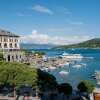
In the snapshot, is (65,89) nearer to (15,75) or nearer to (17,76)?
(17,76)

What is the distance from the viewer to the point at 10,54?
98625 mm

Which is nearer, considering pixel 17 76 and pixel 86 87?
pixel 17 76

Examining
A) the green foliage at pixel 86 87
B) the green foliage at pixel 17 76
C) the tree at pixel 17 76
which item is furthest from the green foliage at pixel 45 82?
the green foliage at pixel 86 87

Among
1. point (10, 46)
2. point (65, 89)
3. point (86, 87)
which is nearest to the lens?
point (65, 89)

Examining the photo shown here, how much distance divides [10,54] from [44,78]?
156 feet

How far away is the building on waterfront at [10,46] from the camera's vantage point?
324 ft

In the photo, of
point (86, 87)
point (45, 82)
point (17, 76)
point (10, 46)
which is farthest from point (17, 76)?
point (10, 46)

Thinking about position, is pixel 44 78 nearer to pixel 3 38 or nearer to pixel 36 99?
pixel 36 99

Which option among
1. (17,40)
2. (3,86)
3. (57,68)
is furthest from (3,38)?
(57,68)

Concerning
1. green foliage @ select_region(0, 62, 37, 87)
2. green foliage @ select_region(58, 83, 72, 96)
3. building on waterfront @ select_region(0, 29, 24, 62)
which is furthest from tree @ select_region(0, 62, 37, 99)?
building on waterfront @ select_region(0, 29, 24, 62)

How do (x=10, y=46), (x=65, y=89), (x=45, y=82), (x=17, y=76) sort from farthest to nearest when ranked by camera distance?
(x=10, y=46), (x=65, y=89), (x=45, y=82), (x=17, y=76)

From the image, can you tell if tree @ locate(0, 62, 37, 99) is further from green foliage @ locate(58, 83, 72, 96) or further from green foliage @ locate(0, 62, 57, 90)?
green foliage @ locate(58, 83, 72, 96)

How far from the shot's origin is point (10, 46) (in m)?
104

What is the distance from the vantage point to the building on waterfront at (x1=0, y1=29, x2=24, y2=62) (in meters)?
98.9
